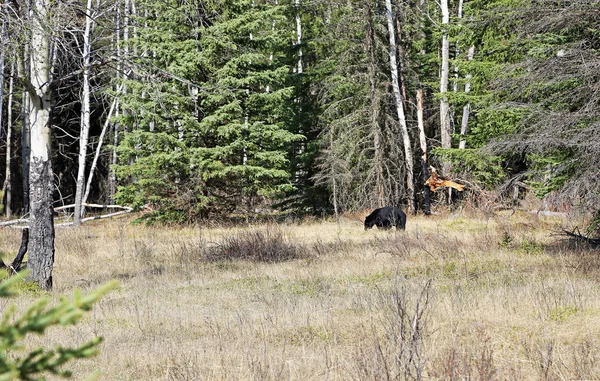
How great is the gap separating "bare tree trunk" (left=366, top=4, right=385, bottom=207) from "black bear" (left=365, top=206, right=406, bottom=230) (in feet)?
19.8

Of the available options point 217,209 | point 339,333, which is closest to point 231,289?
point 339,333

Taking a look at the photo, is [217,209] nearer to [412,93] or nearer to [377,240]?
[377,240]

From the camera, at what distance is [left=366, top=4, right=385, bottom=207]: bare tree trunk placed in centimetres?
2280

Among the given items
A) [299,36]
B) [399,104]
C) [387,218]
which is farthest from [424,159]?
[299,36]

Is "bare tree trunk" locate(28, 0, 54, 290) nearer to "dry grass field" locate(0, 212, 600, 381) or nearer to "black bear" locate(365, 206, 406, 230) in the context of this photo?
"dry grass field" locate(0, 212, 600, 381)

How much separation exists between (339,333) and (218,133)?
15.0m

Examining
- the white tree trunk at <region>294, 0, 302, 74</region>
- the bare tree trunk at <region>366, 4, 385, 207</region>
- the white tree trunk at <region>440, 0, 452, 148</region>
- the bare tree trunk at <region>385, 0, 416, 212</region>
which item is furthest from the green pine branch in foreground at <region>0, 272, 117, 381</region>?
the white tree trunk at <region>294, 0, 302, 74</region>

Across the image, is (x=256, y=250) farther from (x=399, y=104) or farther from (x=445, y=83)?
(x=445, y=83)

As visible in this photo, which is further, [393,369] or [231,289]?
[231,289]

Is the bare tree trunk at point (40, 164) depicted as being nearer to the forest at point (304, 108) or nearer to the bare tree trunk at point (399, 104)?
the forest at point (304, 108)

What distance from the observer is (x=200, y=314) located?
7.66m

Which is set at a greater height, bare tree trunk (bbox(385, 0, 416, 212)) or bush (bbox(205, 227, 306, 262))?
bare tree trunk (bbox(385, 0, 416, 212))

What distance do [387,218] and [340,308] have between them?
9260mm

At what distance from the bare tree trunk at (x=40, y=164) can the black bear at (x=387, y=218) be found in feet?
31.8
